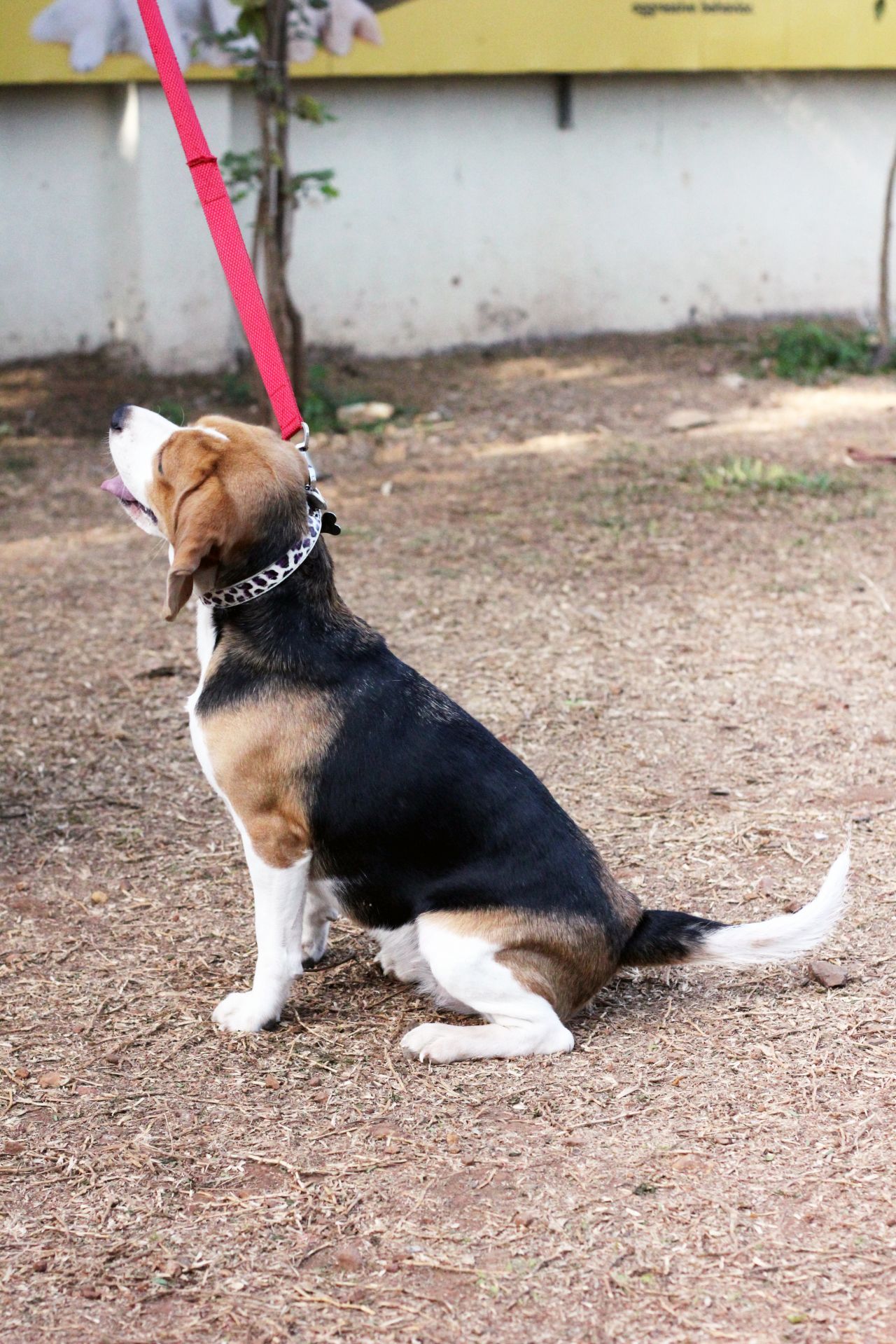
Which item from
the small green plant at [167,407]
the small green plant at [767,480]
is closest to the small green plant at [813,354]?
the small green plant at [767,480]

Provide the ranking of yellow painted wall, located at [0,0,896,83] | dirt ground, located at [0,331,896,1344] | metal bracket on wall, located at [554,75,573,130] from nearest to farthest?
dirt ground, located at [0,331,896,1344] < yellow painted wall, located at [0,0,896,83] < metal bracket on wall, located at [554,75,573,130]

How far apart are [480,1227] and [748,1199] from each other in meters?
0.56

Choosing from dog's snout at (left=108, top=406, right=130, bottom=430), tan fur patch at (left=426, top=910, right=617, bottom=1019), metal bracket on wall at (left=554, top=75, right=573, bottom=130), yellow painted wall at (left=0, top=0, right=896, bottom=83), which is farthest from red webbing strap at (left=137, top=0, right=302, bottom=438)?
metal bracket on wall at (left=554, top=75, right=573, bottom=130)

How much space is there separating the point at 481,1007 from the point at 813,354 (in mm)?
9297

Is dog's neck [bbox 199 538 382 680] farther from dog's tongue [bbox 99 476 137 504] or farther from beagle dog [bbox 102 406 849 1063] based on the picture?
dog's tongue [bbox 99 476 137 504]

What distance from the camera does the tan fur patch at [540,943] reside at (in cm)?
344

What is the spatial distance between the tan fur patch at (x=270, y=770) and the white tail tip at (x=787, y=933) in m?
1.08

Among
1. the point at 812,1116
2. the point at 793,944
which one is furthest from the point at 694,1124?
the point at 793,944

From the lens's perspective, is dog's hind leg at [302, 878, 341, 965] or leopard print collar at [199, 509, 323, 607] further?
dog's hind leg at [302, 878, 341, 965]

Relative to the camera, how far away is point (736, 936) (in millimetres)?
3568

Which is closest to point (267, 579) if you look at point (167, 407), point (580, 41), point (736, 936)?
A: point (736, 936)

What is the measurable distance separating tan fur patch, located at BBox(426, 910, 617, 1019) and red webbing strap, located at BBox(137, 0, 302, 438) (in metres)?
1.42

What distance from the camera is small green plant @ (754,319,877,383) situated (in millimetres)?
11422

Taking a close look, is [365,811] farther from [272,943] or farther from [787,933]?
[787,933]
